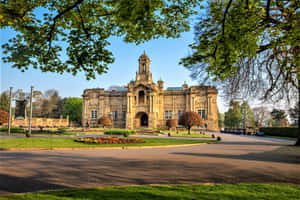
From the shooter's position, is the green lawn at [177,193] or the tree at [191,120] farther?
the tree at [191,120]

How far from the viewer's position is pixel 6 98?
2810 inches

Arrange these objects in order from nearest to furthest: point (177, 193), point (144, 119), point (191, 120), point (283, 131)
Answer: point (177, 193) < point (191, 120) < point (283, 131) < point (144, 119)

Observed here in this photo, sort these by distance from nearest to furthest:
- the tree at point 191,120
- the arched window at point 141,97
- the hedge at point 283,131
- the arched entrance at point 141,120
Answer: the hedge at point 283,131 → the tree at point 191,120 → the arched entrance at point 141,120 → the arched window at point 141,97

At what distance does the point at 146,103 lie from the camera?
64.1m

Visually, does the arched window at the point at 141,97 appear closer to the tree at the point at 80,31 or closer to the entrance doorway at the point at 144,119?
the entrance doorway at the point at 144,119

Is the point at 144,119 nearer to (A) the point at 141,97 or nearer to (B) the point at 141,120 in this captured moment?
(B) the point at 141,120

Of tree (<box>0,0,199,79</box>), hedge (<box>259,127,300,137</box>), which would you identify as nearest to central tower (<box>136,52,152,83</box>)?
hedge (<box>259,127,300,137</box>)

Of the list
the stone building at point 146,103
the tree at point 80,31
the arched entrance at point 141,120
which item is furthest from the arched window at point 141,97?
the tree at point 80,31

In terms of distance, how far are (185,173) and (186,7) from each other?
19.1ft

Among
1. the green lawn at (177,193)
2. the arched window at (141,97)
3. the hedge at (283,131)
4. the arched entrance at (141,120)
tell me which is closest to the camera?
the green lawn at (177,193)

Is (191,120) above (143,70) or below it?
below

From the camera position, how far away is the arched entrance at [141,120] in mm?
65812

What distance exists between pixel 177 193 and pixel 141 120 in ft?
214

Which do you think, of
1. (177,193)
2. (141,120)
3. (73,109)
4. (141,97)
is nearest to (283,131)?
(177,193)
